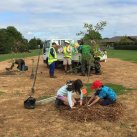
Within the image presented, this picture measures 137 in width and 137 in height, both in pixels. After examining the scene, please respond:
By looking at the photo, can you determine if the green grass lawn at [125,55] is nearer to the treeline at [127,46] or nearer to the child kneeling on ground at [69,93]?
the treeline at [127,46]

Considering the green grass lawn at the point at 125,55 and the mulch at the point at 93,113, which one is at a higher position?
the mulch at the point at 93,113

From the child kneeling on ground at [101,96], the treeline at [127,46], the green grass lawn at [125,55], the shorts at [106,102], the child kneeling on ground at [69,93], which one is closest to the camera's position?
the child kneeling on ground at [69,93]

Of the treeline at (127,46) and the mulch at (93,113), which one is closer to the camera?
the mulch at (93,113)

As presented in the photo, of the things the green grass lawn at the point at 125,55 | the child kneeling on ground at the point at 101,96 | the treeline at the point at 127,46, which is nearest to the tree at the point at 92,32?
the child kneeling on ground at the point at 101,96

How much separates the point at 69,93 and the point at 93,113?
906 mm

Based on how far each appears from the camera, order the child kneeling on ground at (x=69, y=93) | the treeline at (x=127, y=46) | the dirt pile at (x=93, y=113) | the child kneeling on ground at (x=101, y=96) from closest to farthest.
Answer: the dirt pile at (x=93, y=113) → the child kneeling on ground at (x=69, y=93) → the child kneeling on ground at (x=101, y=96) → the treeline at (x=127, y=46)

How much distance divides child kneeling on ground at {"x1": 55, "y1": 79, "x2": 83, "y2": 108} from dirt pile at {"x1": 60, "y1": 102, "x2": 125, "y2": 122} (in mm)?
220

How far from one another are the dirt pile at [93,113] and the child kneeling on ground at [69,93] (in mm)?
220

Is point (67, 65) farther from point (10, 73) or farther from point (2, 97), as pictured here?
point (2, 97)

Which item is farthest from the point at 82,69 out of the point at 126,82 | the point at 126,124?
the point at 126,124

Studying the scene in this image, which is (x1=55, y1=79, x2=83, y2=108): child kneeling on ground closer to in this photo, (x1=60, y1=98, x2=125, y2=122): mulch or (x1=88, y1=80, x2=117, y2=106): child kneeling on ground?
(x1=60, y1=98, x2=125, y2=122): mulch

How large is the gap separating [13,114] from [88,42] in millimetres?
7544

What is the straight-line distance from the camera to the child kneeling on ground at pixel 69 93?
1041 centimetres

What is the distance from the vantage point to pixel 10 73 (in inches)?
823
